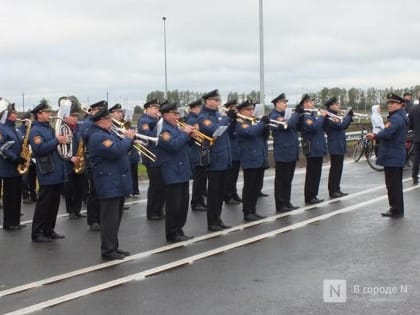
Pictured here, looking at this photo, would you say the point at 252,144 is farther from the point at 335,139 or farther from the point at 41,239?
the point at 41,239

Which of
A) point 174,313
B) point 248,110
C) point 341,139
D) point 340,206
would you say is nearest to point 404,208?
point 340,206

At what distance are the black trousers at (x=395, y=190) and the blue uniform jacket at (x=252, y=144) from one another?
1931 mm

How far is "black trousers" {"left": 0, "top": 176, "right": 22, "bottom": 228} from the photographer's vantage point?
9828mm

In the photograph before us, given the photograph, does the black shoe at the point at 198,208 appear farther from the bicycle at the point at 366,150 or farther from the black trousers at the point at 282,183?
the bicycle at the point at 366,150

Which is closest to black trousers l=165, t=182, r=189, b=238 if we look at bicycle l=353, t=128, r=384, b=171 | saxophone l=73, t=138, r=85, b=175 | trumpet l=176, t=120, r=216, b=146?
trumpet l=176, t=120, r=216, b=146

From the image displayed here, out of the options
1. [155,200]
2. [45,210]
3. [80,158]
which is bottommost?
[155,200]

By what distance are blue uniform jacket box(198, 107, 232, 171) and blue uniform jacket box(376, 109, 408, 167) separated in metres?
2.36

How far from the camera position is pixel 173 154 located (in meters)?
8.43

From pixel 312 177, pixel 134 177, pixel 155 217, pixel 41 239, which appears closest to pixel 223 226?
pixel 155 217

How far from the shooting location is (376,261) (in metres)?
6.94

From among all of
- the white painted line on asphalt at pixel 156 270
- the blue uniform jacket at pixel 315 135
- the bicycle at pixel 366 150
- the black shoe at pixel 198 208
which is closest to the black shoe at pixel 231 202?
the black shoe at pixel 198 208

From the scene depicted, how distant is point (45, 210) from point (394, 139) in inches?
208

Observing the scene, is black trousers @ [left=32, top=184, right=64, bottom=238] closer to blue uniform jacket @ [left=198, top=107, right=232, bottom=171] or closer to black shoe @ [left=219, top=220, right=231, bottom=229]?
blue uniform jacket @ [left=198, top=107, right=232, bottom=171]

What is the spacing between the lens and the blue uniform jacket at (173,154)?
27.2 feet
